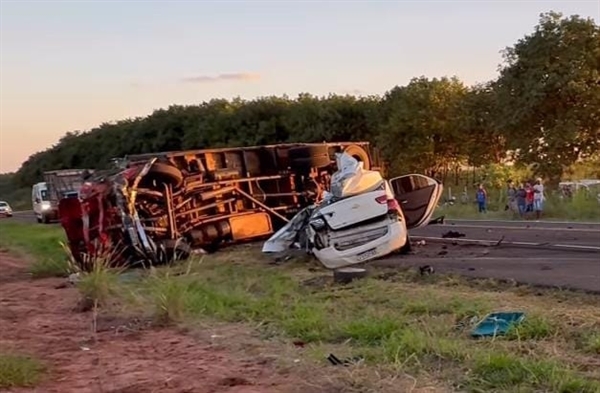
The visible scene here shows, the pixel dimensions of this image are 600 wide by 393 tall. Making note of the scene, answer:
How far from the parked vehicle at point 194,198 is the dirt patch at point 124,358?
3.24 metres

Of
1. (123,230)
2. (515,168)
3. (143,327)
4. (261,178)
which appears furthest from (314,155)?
(515,168)

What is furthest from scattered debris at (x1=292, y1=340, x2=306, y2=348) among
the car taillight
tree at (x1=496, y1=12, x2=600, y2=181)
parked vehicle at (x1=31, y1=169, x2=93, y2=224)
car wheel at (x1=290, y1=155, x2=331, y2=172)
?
parked vehicle at (x1=31, y1=169, x2=93, y2=224)

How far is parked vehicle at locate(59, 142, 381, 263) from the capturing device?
49.3ft

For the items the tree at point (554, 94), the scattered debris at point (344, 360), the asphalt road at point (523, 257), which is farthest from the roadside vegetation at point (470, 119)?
the scattered debris at point (344, 360)

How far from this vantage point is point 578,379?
595 cm

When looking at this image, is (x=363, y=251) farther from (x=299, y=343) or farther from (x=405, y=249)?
(x=299, y=343)

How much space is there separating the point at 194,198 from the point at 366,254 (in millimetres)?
4450

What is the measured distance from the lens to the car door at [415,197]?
53.6ft

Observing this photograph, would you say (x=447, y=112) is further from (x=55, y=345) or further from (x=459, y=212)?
(x=55, y=345)

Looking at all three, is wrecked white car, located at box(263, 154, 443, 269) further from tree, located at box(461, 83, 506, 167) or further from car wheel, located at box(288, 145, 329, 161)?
tree, located at box(461, 83, 506, 167)

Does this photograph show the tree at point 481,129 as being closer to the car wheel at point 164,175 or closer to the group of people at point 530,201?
the group of people at point 530,201

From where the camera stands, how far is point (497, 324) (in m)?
7.91

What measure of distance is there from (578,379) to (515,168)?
33460 millimetres

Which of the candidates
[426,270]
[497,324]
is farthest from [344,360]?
[426,270]
